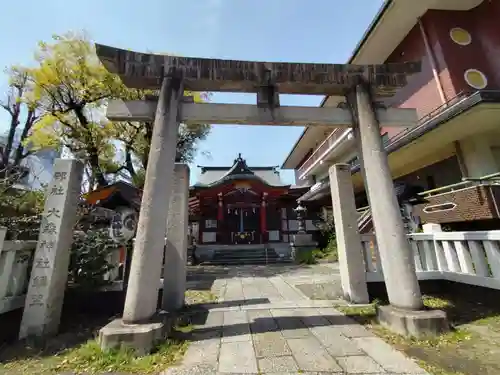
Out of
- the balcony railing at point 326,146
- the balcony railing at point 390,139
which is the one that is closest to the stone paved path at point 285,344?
the balcony railing at point 390,139

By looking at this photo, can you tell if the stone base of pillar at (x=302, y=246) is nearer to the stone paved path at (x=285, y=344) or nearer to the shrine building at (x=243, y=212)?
the shrine building at (x=243, y=212)

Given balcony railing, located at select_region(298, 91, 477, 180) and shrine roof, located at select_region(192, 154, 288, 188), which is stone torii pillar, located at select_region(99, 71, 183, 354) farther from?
shrine roof, located at select_region(192, 154, 288, 188)

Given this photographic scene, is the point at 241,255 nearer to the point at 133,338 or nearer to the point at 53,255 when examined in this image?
the point at 53,255

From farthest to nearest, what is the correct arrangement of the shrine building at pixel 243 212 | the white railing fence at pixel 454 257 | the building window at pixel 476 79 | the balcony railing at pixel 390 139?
the shrine building at pixel 243 212, the building window at pixel 476 79, the balcony railing at pixel 390 139, the white railing fence at pixel 454 257

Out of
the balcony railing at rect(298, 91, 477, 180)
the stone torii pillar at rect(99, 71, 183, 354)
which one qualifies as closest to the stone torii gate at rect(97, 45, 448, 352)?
the stone torii pillar at rect(99, 71, 183, 354)

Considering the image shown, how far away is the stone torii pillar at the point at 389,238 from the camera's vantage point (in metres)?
3.24

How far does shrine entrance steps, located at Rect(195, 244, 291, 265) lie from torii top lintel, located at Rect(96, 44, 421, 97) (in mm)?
12081

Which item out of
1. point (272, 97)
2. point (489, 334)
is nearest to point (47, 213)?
point (272, 97)

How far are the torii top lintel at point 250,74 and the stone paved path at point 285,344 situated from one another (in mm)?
4011

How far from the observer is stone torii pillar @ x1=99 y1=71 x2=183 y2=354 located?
2998mm

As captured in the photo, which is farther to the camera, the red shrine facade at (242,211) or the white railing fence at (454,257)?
the red shrine facade at (242,211)

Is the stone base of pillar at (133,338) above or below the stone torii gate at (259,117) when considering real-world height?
below

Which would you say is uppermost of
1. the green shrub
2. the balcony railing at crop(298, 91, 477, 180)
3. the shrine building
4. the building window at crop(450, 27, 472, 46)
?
the building window at crop(450, 27, 472, 46)

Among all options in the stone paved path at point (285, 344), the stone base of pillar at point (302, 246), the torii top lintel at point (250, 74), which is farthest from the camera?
the stone base of pillar at point (302, 246)
